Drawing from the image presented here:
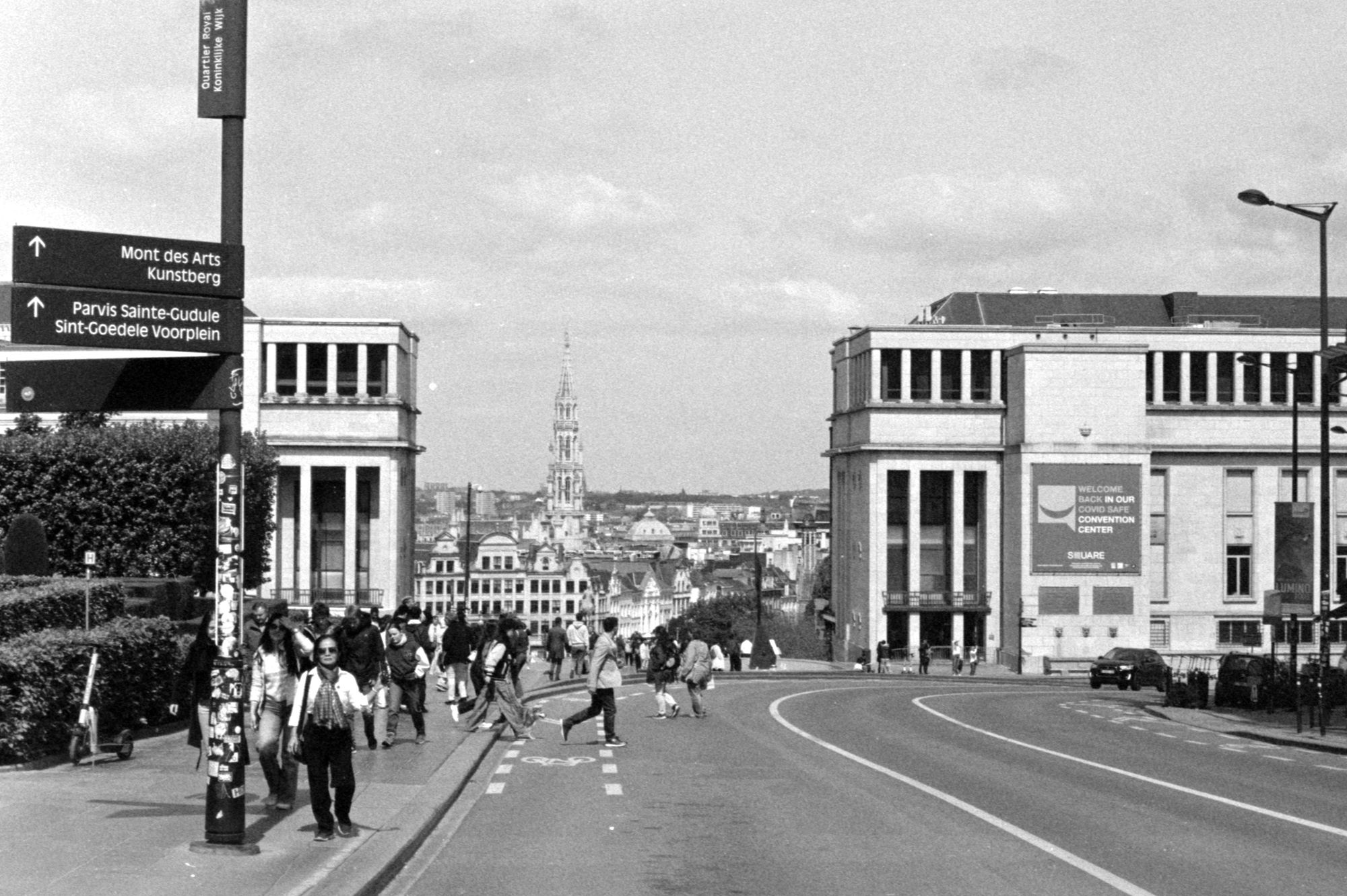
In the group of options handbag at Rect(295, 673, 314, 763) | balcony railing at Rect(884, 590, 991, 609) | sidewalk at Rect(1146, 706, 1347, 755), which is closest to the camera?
handbag at Rect(295, 673, 314, 763)

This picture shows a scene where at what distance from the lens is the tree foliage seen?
2376 inches

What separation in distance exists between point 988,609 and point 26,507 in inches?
2311

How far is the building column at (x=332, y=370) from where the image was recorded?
10125cm

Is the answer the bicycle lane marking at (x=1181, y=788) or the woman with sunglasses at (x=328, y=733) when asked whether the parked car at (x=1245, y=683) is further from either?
the woman with sunglasses at (x=328, y=733)

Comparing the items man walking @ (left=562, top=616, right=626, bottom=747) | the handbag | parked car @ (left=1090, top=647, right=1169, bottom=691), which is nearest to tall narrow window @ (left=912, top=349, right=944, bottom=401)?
parked car @ (left=1090, top=647, right=1169, bottom=691)

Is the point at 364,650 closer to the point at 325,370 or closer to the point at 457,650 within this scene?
the point at 457,650

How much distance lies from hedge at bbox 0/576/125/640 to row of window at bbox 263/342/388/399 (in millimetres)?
77974

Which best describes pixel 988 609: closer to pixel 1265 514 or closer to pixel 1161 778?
pixel 1265 514

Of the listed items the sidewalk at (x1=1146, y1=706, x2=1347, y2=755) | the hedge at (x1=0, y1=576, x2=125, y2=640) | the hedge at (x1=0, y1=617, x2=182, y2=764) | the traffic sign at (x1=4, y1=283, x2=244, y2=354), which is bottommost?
the sidewalk at (x1=1146, y1=706, x2=1347, y2=755)

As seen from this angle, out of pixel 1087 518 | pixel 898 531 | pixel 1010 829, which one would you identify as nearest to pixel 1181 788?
pixel 1010 829

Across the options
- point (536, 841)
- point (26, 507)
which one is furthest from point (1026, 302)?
point (536, 841)

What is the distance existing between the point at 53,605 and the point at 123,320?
986 cm

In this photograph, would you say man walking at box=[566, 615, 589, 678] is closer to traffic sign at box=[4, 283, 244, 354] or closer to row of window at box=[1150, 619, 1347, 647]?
traffic sign at box=[4, 283, 244, 354]

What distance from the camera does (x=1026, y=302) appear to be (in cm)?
11469
